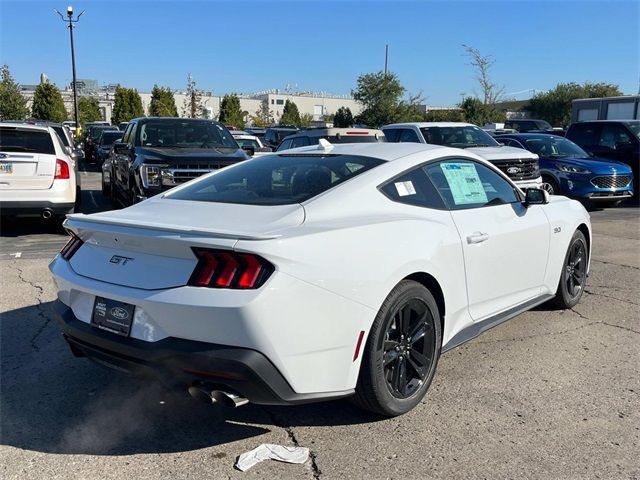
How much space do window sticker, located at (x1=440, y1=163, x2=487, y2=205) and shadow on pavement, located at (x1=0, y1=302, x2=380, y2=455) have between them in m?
1.62

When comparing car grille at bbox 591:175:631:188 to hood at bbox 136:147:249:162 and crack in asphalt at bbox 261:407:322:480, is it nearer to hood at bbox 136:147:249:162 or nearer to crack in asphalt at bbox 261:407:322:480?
hood at bbox 136:147:249:162

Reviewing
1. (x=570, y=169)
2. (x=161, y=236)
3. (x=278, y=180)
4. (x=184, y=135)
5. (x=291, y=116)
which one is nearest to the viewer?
(x=161, y=236)

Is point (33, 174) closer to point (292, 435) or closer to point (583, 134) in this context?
point (292, 435)

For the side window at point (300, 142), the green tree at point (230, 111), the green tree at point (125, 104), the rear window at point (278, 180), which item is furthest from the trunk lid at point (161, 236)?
the green tree at point (125, 104)

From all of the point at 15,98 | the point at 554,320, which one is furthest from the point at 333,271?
the point at 15,98

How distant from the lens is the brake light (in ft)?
9.16

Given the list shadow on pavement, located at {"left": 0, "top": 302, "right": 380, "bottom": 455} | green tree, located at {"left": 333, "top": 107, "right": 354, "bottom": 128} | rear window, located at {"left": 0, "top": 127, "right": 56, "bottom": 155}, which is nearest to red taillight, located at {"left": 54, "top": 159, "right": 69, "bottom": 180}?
rear window, located at {"left": 0, "top": 127, "right": 56, "bottom": 155}

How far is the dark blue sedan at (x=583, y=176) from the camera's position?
41.9ft

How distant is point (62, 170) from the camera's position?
9062 mm

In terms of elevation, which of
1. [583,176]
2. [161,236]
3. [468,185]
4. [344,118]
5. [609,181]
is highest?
[344,118]

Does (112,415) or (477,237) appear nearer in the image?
(112,415)

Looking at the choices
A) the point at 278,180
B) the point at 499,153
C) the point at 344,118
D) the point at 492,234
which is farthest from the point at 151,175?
the point at 344,118

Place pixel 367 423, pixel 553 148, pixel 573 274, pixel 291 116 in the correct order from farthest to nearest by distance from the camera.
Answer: pixel 291 116, pixel 553 148, pixel 573 274, pixel 367 423

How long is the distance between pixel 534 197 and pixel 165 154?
587cm
